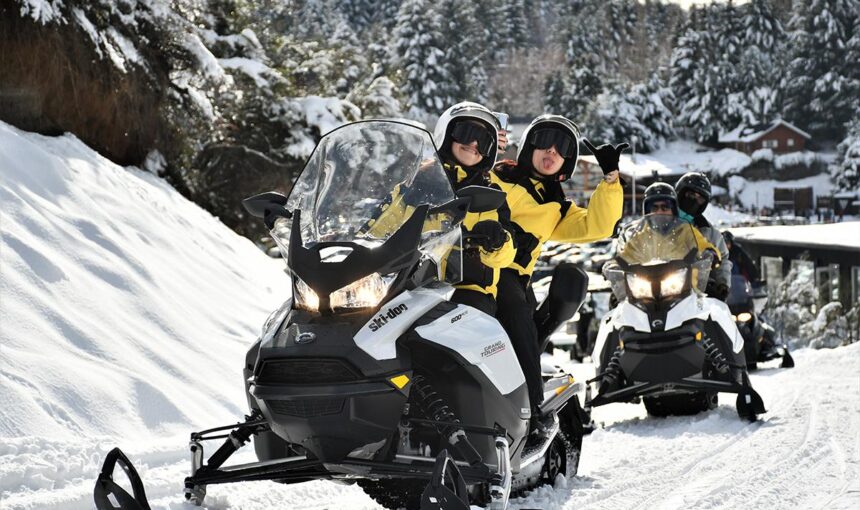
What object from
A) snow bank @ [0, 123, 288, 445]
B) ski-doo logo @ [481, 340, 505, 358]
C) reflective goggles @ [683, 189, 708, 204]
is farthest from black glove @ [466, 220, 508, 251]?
reflective goggles @ [683, 189, 708, 204]

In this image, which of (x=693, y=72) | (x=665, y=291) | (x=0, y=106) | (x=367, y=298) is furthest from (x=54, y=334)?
(x=693, y=72)

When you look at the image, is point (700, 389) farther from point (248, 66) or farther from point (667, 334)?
point (248, 66)

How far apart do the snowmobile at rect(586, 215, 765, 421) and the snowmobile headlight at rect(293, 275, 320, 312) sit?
13.7 ft

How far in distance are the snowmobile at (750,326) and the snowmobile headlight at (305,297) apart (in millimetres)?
8541

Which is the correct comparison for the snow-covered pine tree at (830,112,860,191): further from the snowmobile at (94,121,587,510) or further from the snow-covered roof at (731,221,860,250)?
the snowmobile at (94,121,587,510)

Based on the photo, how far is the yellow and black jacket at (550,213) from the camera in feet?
18.5

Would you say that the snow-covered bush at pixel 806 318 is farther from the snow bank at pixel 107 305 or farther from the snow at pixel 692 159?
the snow at pixel 692 159

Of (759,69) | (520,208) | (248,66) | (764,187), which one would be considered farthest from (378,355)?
(759,69)

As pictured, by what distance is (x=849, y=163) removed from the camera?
223ft

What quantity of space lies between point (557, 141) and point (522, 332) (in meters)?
1.22

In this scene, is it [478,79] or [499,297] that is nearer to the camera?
[499,297]

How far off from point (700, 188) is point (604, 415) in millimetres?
2755

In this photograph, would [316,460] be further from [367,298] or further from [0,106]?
[0,106]

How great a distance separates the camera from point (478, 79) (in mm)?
89688
